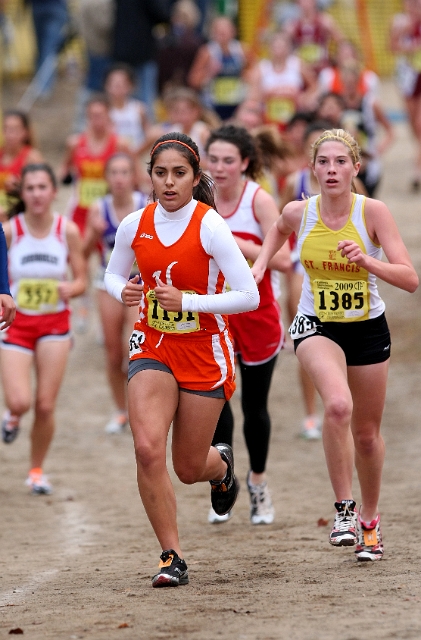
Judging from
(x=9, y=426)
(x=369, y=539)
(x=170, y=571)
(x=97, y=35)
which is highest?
(x=97, y=35)

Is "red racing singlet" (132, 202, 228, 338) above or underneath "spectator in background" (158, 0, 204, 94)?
underneath

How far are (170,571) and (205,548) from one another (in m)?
1.27

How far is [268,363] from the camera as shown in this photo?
6777 mm

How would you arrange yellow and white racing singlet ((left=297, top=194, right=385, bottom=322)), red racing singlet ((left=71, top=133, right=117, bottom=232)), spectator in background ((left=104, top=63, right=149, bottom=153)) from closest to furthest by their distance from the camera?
yellow and white racing singlet ((left=297, top=194, right=385, bottom=322)) < red racing singlet ((left=71, top=133, right=117, bottom=232)) < spectator in background ((left=104, top=63, right=149, bottom=153))

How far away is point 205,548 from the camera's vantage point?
6.55 metres

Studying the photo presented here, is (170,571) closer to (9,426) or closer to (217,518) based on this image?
(217,518)

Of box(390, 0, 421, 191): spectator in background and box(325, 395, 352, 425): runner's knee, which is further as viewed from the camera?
box(390, 0, 421, 191): spectator in background

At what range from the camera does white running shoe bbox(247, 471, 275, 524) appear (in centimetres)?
709

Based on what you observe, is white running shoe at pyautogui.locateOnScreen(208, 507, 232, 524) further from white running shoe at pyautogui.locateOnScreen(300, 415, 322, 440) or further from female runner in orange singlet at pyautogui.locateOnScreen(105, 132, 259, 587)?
white running shoe at pyautogui.locateOnScreen(300, 415, 322, 440)

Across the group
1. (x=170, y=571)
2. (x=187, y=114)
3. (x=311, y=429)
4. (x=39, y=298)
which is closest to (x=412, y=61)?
(x=187, y=114)

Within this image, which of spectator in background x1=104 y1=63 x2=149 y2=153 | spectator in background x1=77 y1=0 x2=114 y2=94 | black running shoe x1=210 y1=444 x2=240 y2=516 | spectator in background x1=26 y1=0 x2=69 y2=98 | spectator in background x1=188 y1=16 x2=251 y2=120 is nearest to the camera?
black running shoe x1=210 y1=444 x2=240 y2=516

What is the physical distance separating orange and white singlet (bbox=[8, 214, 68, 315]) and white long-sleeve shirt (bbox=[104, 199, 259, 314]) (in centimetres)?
250

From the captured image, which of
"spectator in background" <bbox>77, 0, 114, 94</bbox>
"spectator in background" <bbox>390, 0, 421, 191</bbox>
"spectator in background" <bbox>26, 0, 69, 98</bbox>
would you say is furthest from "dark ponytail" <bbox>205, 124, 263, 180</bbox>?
"spectator in background" <bbox>26, 0, 69, 98</bbox>

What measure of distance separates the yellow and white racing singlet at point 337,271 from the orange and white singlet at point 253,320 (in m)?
0.97
